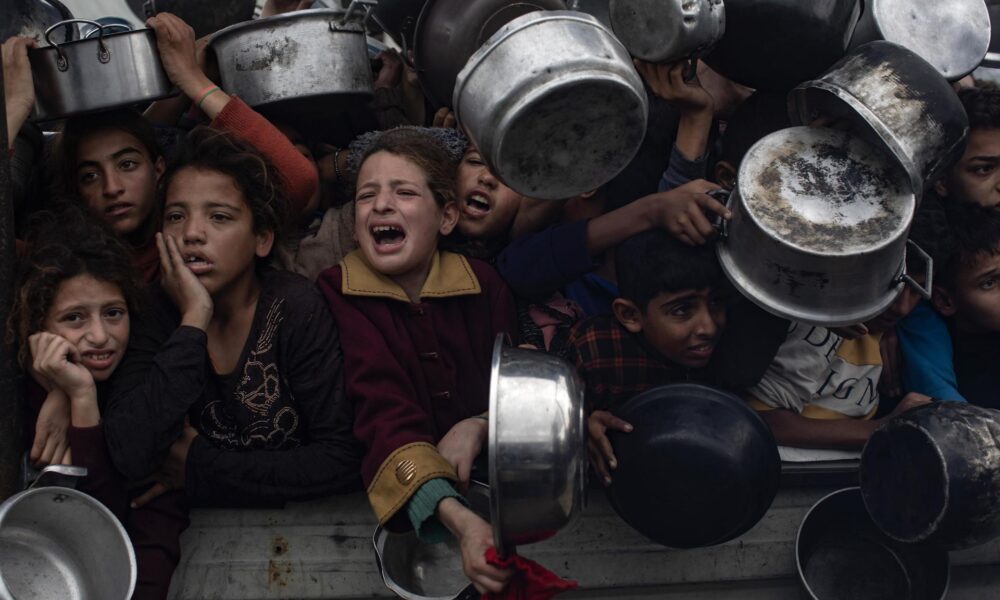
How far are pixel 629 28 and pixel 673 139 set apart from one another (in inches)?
21.6

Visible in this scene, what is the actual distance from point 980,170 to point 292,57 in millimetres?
2082

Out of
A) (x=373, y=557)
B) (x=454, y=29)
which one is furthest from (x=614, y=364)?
(x=454, y=29)

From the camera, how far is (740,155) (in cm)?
286

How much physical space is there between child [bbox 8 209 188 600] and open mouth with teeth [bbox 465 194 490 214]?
1.01m

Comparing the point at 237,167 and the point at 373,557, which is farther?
the point at 237,167

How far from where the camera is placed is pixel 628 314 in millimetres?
2793

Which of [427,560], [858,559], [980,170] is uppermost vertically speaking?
[980,170]

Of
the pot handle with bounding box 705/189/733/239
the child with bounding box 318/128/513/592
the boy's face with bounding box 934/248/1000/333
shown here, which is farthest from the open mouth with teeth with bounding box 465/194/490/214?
the boy's face with bounding box 934/248/1000/333

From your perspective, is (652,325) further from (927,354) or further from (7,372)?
(7,372)

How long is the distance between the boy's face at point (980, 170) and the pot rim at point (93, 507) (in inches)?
98.4

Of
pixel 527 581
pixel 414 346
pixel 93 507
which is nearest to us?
pixel 527 581

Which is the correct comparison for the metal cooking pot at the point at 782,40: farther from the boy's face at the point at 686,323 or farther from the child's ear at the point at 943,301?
the child's ear at the point at 943,301

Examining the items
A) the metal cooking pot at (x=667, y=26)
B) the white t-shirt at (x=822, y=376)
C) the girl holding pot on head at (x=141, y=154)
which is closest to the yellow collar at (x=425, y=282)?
the girl holding pot on head at (x=141, y=154)

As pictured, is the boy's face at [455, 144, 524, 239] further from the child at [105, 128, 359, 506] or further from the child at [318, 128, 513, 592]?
the child at [105, 128, 359, 506]
